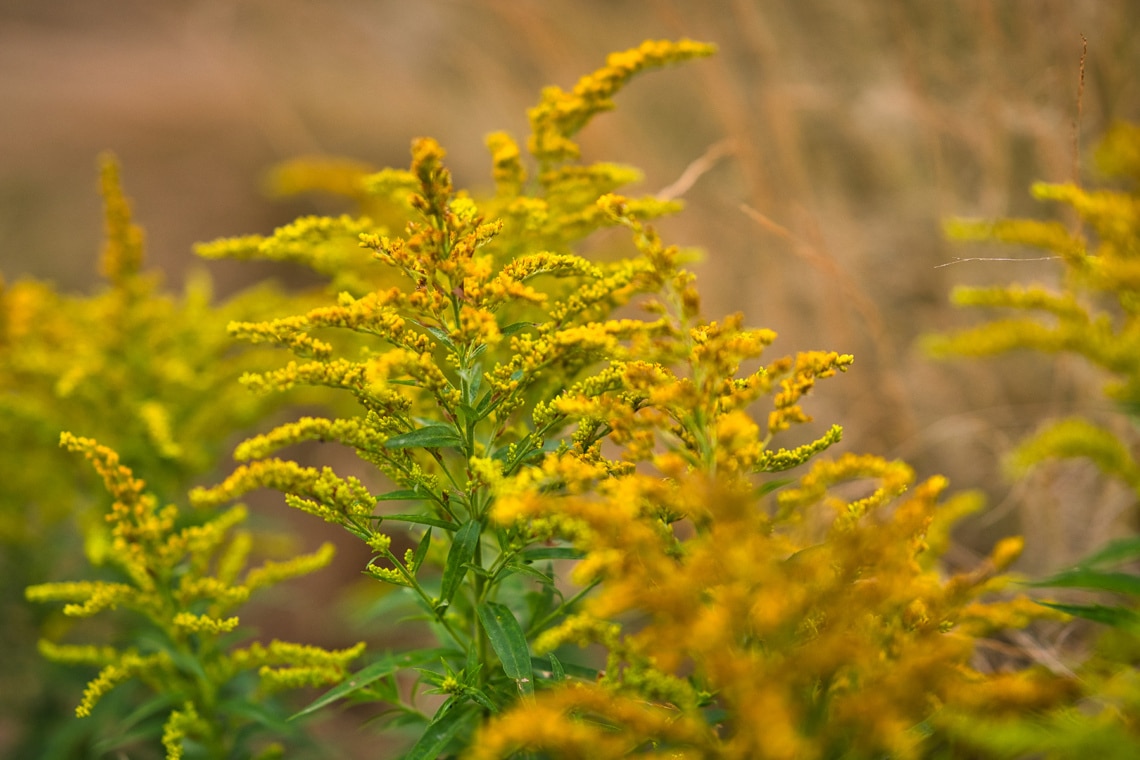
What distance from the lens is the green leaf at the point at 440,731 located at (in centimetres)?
83

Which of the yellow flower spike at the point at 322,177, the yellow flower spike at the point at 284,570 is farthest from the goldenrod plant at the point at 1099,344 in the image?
the yellow flower spike at the point at 322,177

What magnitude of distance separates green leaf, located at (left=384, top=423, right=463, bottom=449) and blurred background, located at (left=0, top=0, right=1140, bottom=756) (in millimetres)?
554

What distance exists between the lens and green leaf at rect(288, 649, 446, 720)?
88 cm

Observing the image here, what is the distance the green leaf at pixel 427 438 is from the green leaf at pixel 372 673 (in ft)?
0.84

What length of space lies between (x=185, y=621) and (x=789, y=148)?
6.38ft

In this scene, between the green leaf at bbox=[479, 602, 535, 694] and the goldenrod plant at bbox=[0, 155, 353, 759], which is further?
the goldenrod plant at bbox=[0, 155, 353, 759]

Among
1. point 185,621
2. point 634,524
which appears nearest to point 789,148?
point 634,524

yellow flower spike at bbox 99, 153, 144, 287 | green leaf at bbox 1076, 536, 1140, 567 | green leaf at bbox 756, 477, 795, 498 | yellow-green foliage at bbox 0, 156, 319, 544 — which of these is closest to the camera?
green leaf at bbox 756, 477, 795, 498

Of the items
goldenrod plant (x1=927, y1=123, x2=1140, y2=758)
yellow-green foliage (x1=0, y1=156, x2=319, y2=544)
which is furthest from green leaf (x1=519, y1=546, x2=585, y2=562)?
yellow-green foliage (x1=0, y1=156, x2=319, y2=544)

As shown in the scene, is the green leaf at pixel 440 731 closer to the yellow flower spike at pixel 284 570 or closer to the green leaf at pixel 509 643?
the green leaf at pixel 509 643

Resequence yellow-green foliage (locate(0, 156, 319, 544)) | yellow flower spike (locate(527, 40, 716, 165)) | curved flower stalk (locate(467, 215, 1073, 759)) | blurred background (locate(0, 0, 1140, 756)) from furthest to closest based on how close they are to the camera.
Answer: blurred background (locate(0, 0, 1140, 756)) → yellow-green foliage (locate(0, 156, 319, 544)) → yellow flower spike (locate(527, 40, 716, 165)) → curved flower stalk (locate(467, 215, 1073, 759))

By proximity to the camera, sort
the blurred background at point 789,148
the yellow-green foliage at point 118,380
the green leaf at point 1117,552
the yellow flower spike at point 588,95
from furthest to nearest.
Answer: the blurred background at point 789,148
the yellow-green foliage at point 118,380
the yellow flower spike at point 588,95
the green leaf at point 1117,552

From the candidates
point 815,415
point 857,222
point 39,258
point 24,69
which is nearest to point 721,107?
point 857,222

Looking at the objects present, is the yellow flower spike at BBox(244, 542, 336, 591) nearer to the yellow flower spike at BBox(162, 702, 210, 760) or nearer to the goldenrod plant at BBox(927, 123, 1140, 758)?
the yellow flower spike at BBox(162, 702, 210, 760)
